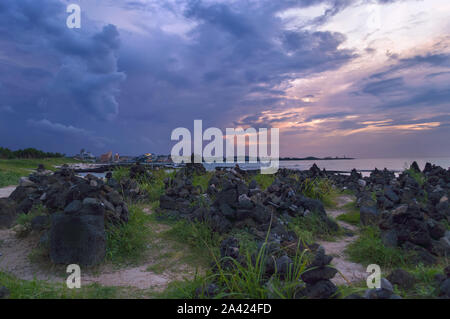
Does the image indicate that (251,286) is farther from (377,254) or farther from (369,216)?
(369,216)

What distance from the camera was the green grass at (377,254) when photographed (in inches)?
169

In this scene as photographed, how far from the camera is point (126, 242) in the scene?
471cm

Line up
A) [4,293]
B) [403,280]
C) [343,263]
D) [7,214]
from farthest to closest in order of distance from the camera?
[7,214] → [343,263] → [403,280] → [4,293]

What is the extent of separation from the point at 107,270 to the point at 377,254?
4.14 meters

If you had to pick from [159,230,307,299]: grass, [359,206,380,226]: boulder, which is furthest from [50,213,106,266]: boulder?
[359,206,380,226]: boulder

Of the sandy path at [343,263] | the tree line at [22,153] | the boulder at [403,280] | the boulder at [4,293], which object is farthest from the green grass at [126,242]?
the tree line at [22,153]

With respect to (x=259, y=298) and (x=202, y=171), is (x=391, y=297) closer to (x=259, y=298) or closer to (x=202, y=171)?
(x=259, y=298)

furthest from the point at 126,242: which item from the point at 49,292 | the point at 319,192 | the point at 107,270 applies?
the point at 319,192

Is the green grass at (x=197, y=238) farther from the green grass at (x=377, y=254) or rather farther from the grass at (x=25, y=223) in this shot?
the grass at (x=25, y=223)

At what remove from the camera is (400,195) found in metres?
6.91

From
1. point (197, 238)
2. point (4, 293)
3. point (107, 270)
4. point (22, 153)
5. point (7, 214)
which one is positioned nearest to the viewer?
point (4, 293)

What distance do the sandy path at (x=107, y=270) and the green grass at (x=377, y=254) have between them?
2692 millimetres
